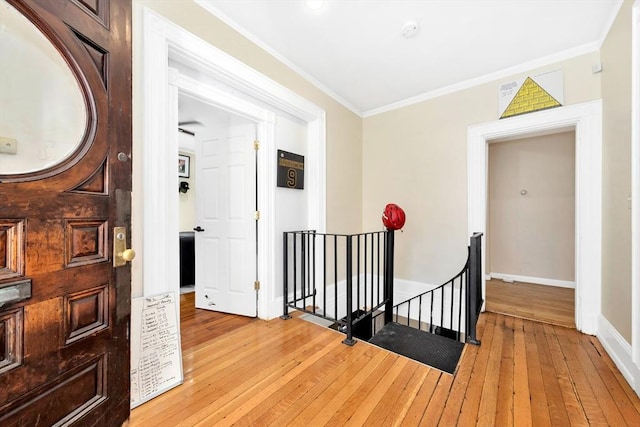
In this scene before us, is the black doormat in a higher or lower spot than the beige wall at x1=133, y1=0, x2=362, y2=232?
lower

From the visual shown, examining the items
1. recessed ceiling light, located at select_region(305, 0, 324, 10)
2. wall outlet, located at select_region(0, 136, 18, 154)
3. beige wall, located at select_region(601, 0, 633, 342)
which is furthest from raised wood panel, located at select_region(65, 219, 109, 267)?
beige wall, located at select_region(601, 0, 633, 342)

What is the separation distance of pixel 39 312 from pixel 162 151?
3.65 feet

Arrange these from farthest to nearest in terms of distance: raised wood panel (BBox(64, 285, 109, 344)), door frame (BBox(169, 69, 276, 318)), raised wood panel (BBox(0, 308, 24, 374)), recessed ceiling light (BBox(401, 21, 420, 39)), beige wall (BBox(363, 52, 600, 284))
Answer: beige wall (BBox(363, 52, 600, 284))
recessed ceiling light (BBox(401, 21, 420, 39))
door frame (BBox(169, 69, 276, 318))
raised wood panel (BBox(64, 285, 109, 344))
raised wood panel (BBox(0, 308, 24, 374))

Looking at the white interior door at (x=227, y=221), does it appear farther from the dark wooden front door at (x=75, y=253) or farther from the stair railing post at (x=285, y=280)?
the dark wooden front door at (x=75, y=253)

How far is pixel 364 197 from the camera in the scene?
3.97m

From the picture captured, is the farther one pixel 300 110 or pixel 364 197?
pixel 364 197

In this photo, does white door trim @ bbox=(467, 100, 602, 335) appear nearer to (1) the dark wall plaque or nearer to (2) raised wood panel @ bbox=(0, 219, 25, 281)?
(1) the dark wall plaque

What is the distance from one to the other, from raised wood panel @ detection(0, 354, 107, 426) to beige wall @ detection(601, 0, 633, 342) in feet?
10.1

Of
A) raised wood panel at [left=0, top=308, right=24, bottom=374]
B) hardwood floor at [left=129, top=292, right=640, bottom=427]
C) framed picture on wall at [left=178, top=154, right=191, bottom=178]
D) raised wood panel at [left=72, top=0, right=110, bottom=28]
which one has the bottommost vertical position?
hardwood floor at [left=129, top=292, right=640, bottom=427]

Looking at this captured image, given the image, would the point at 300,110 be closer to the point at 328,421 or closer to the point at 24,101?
the point at 24,101

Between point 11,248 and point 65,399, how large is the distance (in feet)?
1.92

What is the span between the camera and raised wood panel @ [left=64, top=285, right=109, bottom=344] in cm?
96

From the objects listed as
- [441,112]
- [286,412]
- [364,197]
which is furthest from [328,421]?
[441,112]

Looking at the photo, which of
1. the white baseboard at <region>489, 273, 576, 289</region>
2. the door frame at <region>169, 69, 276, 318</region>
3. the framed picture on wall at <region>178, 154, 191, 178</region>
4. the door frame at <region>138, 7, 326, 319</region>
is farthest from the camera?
the framed picture on wall at <region>178, 154, 191, 178</region>
